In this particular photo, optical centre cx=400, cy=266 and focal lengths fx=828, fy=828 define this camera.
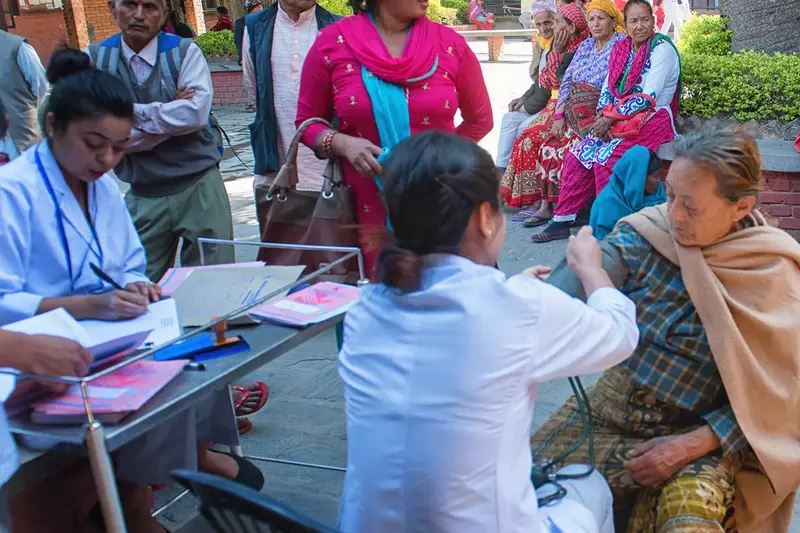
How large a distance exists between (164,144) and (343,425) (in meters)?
1.45

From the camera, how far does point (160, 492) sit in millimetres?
3152

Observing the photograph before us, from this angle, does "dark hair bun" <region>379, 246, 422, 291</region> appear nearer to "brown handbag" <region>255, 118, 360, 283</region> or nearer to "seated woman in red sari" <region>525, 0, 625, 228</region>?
"brown handbag" <region>255, 118, 360, 283</region>

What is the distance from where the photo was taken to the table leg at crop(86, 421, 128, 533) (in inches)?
64.6

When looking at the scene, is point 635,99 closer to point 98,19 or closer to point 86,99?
point 86,99

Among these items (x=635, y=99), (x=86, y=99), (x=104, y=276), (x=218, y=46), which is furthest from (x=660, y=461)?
(x=218, y=46)

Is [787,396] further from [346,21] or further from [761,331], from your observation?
[346,21]

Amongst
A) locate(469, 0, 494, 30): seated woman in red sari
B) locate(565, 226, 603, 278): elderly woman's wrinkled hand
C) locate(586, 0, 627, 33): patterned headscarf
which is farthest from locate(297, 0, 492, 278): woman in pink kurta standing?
locate(469, 0, 494, 30): seated woman in red sari

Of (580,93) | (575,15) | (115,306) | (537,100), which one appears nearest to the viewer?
(115,306)

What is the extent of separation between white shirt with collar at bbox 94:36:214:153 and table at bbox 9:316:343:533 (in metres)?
1.62

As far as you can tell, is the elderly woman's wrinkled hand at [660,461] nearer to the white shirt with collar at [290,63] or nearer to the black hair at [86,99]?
the black hair at [86,99]

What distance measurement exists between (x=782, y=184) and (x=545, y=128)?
213 centimetres

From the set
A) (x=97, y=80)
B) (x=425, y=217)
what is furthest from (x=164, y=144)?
(x=425, y=217)

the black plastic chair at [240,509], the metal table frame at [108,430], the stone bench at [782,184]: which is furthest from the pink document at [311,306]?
the stone bench at [782,184]

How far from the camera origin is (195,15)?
69.9 ft
